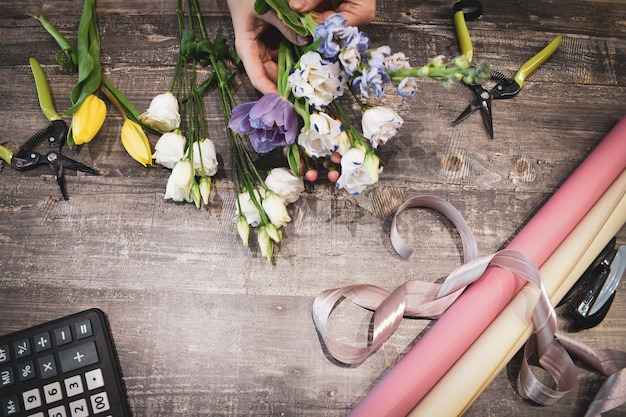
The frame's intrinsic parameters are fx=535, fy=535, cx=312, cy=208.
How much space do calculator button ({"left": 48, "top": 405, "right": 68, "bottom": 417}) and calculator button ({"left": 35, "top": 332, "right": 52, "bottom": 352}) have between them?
0.23ft

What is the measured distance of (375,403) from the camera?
23.8 inches

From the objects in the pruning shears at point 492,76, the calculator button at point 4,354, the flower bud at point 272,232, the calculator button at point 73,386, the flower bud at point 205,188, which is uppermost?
the pruning shears at point 492,76

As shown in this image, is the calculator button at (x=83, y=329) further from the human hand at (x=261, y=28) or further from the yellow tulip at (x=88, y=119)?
the human hand at (x=261, y=28)

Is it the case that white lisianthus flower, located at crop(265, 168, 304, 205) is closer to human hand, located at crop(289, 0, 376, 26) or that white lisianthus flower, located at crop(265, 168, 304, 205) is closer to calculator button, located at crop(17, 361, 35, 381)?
human hand, located at crop(289, 0, 376, 26)

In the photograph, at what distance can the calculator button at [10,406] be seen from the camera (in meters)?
0.61

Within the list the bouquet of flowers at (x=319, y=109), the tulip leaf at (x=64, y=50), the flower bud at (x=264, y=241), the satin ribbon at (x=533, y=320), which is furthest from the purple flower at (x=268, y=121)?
the tulip leaf at (x=64, y=50)

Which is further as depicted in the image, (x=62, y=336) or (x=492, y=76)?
(x=492, y=76)

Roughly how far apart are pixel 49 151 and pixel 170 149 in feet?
0.61

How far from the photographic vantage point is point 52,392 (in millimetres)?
622

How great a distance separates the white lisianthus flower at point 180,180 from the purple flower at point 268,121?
0.33 ft

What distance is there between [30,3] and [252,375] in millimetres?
650

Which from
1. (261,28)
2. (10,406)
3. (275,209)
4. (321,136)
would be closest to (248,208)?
(275,209)

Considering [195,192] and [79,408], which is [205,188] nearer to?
[195,192]

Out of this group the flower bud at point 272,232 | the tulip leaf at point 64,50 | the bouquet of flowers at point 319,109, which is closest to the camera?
the bouquet of flowers at point 319,109
